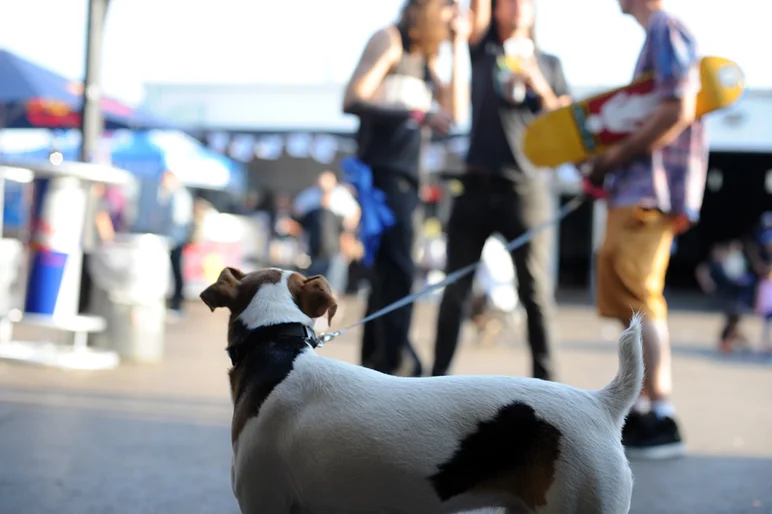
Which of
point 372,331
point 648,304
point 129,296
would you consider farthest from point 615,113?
point 129,296

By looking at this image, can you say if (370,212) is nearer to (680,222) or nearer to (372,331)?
(372,331)

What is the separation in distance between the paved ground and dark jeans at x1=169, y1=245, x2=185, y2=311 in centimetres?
383

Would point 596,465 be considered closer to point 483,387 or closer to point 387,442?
point 483,387

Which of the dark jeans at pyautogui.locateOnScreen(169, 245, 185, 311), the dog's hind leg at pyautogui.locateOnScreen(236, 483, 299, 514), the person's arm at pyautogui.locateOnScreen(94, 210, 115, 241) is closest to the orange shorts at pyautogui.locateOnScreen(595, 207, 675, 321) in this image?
the dog's hind leg at pyautogui.locateOnScreen(236, 483, 299, 514)

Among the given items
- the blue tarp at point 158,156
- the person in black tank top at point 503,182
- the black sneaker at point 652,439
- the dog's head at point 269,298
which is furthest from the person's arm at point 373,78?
the blue tarp at point 158,156

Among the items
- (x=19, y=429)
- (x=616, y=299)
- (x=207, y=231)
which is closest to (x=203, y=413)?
(x=19, y=429)

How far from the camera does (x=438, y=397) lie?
2.15 meters

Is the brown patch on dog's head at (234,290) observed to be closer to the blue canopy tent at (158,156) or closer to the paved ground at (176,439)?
the paved ground at (176,439)

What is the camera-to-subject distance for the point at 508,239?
4637mm

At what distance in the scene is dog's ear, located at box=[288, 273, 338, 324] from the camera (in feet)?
7.74

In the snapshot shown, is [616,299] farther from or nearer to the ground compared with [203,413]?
farther from the ground

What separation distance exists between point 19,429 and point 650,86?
3684 mm

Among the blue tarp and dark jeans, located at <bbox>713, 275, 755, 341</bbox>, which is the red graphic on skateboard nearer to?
dark jeans, located at <bbox>713, 275, 755, 341</bbox>

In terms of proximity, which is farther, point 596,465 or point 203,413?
point 203,413
